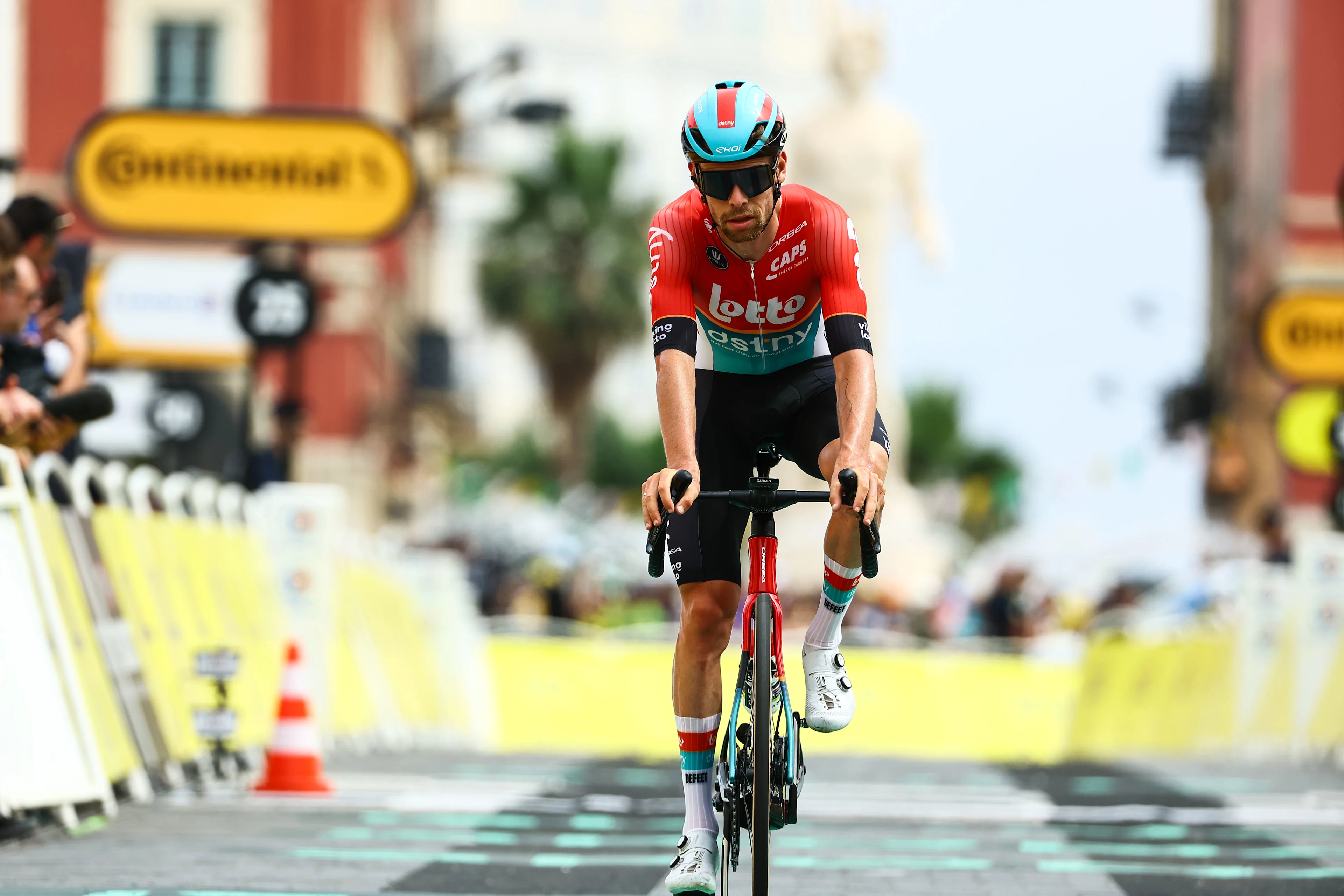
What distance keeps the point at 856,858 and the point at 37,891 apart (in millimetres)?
2844

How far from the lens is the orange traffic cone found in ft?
34.8

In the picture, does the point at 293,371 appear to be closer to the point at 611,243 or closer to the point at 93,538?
the point at 93,538

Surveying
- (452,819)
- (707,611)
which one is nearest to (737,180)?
(707,611)

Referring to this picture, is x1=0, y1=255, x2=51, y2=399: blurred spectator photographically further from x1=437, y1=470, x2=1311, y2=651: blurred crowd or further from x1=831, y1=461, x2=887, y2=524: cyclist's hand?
x1=437, y1=470, x2=1311, y2=651: blurred crowd

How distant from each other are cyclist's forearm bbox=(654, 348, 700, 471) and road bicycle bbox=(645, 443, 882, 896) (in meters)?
0.10

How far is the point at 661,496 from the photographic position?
562 cm

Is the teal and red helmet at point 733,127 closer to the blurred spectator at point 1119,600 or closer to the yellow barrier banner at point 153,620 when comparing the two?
the yellow barrier banner at point 153,620

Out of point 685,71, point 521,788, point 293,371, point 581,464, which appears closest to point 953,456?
point 685,71

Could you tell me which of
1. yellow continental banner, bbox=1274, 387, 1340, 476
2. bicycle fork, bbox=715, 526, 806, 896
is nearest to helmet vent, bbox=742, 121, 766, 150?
bicycle fork, bbox=715, 526, 806, 896

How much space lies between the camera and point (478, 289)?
2280 inches

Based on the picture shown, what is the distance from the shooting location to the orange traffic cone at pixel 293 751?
10.6 metres

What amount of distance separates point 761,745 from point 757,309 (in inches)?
52.1

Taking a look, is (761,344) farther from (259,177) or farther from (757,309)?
(259,177)

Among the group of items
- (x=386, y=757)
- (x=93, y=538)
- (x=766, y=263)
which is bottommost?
(x=386, y=757)
